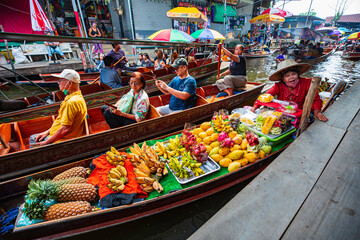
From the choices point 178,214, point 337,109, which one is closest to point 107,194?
point 178,214

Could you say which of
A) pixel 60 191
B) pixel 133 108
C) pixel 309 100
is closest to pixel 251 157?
pixel 309 100

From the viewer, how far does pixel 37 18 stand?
7621 mm

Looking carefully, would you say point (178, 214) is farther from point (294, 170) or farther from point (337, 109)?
point (337, 109)

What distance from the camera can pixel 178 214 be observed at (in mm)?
3109

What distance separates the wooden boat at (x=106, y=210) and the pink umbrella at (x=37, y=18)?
8555mm

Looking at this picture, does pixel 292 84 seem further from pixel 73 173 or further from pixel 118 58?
pixel 118 58

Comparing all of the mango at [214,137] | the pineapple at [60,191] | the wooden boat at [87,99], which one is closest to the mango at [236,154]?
the mango at [214,137]

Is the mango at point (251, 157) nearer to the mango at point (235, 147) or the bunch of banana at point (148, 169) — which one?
the mango at point (235, 147)

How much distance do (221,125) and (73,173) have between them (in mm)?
2861

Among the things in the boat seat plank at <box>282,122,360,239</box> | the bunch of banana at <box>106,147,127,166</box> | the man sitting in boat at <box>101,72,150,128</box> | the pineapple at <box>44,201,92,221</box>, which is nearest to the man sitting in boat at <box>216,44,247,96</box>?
the man sitting in boat at <box>101,72,150,128</box>

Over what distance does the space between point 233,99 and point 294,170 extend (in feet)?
13.5

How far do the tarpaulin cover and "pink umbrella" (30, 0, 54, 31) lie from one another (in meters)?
0.61

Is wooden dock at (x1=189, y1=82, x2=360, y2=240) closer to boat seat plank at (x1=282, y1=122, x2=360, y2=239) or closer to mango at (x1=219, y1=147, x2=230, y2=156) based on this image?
boat seat plank at (x1=282, y1=122, x2=360, y2=239)

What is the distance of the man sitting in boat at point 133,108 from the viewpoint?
3.51 meters
